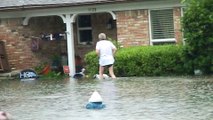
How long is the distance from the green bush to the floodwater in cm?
276

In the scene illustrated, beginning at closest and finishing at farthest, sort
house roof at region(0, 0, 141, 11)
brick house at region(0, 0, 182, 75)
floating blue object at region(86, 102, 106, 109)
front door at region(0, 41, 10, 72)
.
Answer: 1. floating blue object at region(86, 102, 106, 109)
2. brick house at region(0, 0, 182, 75)
3. house roof at region(0, 0, 141, 11)
4. front door at region(0, 41, 10, 72)

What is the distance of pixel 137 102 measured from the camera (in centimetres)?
1197

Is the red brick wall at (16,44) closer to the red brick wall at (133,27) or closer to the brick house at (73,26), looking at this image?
the brick house at (73,26)

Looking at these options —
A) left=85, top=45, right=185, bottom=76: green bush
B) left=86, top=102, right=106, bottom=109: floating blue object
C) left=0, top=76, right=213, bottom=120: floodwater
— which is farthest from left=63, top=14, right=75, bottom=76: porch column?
left=86, top=102, right=106, bottom=109: floating blue object

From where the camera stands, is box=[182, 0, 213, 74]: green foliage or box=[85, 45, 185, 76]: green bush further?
box=[85, 45, 185, 76]: green bush

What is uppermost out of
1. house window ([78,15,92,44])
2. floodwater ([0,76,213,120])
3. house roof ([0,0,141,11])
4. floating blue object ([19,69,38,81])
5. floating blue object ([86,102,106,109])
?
house roof ([0,0,141,11])

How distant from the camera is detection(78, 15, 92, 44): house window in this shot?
84.7ft

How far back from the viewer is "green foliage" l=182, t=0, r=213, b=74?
1916 centimetres

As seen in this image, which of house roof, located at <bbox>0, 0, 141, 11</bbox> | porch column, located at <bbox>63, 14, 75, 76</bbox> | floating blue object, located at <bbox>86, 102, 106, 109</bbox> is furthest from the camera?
porch column, located at <bbox>63, 14, 75, 76</bbox>

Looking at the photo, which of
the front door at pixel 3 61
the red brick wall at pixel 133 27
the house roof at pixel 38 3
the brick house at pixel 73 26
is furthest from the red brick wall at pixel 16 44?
the red brick wall at pixel 133 27

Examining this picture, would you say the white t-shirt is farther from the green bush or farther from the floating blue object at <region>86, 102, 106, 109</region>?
the floating blue object at <region>86, 102, 106, 109</region>

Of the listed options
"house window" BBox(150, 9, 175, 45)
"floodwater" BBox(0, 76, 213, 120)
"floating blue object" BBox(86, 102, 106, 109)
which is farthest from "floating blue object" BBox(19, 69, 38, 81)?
"floating blue object" BBox(86, 102, 106, 109)

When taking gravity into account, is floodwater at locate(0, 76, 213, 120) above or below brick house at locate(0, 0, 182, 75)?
below

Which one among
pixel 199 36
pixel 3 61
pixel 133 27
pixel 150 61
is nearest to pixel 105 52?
pixel 150 61
